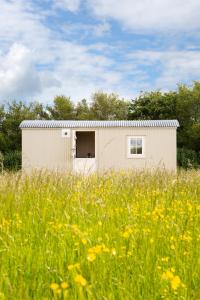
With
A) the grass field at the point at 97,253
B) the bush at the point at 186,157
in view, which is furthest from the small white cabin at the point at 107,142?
the grass field at the point at 97,253

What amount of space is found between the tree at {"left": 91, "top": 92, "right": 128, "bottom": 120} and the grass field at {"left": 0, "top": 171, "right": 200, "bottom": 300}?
29.6 metres

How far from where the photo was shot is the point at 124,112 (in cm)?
3372

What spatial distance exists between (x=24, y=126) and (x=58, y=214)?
14.9 meters

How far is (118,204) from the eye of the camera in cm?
422

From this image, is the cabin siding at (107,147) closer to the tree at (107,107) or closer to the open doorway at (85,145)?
the open doorway at (85,145)

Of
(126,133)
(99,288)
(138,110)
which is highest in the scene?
(138,110)

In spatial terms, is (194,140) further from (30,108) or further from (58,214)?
(58,214)

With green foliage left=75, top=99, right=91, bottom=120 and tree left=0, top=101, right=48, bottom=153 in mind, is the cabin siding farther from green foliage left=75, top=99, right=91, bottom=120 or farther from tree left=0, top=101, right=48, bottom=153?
green foliage left=75, top=99, right=91, bottom=120

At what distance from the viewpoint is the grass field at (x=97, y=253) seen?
2.07 meters

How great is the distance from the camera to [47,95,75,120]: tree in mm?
33719

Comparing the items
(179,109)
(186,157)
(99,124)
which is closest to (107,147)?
(99,124)

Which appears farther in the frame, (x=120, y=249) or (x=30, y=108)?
(x=30, y=108)

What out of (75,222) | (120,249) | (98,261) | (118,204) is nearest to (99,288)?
(98,261)

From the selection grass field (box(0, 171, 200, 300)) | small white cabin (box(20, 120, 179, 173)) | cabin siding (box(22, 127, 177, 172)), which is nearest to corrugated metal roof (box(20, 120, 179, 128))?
small white cabin (box(20, 120, 179, 173))
